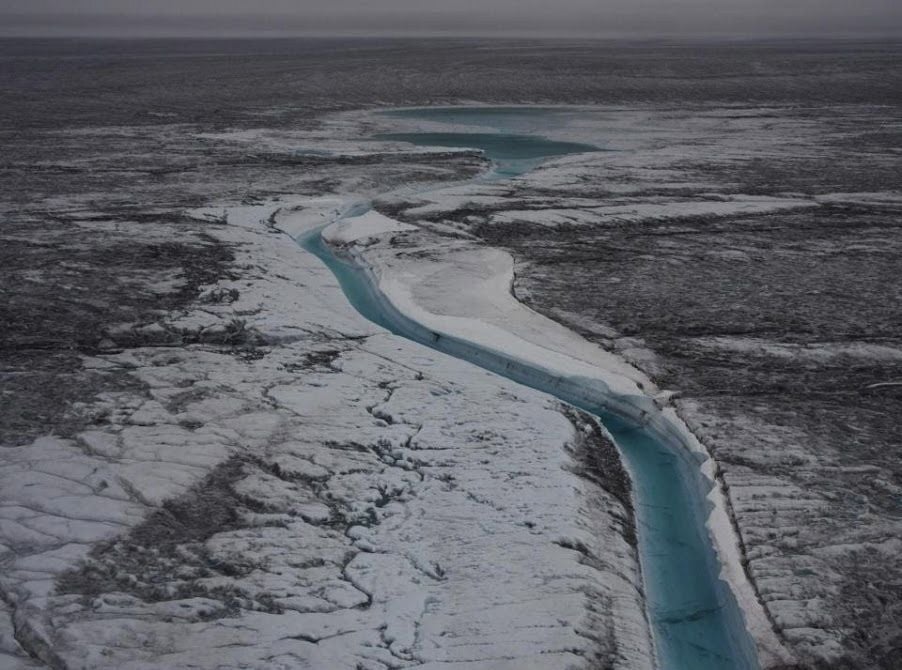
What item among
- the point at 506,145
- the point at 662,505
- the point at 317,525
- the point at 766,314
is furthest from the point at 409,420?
the point at 506,145

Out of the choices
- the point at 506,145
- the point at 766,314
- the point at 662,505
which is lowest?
the point at 662,505

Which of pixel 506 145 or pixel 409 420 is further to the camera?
pixel 506 145

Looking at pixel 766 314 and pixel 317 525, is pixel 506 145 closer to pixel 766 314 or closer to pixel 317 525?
pixel 766 314

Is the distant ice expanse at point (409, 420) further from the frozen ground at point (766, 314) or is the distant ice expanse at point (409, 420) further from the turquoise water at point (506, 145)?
the turquoise water at point (506, 145)

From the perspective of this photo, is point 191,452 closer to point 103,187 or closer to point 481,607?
point 481,607

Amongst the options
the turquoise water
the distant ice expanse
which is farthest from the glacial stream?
the turquoise water

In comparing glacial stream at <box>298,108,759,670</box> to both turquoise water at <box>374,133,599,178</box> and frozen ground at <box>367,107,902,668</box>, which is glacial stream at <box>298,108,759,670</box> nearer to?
frozen ground at <box>367,107,902,668</box>
